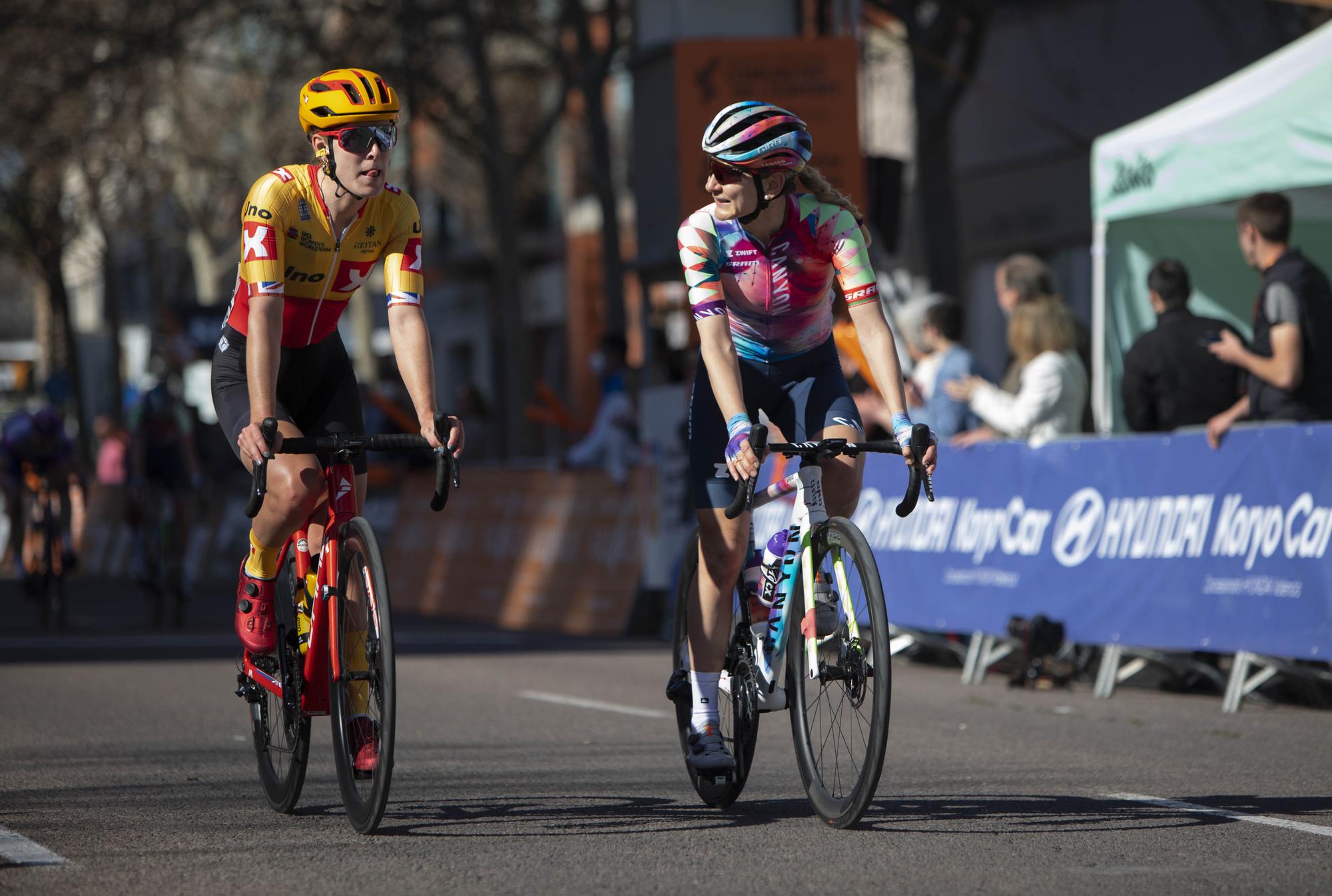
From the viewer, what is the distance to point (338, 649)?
5.96 meters

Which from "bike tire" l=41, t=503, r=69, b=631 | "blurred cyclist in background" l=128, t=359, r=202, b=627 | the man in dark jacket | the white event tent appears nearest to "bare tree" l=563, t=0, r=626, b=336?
"blurred cyclist in background" l=128, t=359, r=202, b=627

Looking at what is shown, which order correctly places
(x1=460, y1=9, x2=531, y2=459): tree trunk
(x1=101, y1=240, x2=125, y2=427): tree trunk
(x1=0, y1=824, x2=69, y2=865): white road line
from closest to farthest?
(x1=0, y1=824, x2=69, y2=865): white road line < (x1=460, y1=9, x2=531, y2=459): tree trunk < (x1=101, y1=240, x2=125, y2=427): tree trunk

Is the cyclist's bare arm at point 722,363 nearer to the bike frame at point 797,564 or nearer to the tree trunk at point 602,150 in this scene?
the bike frame at point 797,564

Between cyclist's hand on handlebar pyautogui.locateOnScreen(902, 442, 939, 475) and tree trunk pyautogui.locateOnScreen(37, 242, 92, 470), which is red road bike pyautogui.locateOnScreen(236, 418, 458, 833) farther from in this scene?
tree trunk pyautogui.locateOnScreen(37, 242, 92, 470)

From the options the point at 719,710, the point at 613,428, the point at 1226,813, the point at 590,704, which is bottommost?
the point at 590,704

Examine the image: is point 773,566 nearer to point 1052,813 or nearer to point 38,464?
point 1052,813

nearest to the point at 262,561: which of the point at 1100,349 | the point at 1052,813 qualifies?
the point at 1052,813

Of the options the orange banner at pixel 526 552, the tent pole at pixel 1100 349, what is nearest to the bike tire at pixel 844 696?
the tent pole at pixel 1100 349

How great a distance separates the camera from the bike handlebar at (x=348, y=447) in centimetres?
582

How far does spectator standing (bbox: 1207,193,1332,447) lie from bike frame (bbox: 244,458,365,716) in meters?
5.23

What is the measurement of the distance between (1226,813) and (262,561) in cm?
319

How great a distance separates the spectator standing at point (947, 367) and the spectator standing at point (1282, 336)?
205 cm

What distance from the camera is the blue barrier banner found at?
30.7 feet

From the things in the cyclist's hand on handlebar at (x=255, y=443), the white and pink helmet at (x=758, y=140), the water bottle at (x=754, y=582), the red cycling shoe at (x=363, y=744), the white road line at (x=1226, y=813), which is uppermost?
the white and pink helmet at (x=758, y=140)
